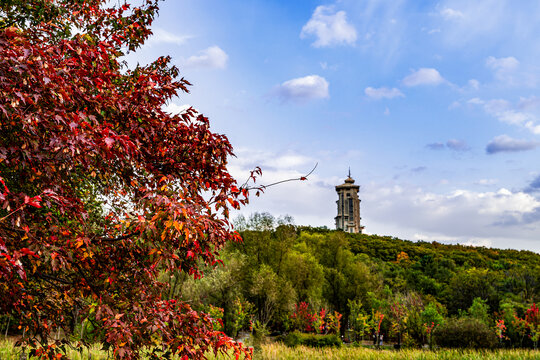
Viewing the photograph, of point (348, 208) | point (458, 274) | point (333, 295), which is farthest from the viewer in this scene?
point (348, 208)

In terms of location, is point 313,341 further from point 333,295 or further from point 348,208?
point 348,208

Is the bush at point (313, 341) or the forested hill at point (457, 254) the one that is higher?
the forested hill at point (457, 254)

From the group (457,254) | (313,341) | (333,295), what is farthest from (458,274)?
(313,341)

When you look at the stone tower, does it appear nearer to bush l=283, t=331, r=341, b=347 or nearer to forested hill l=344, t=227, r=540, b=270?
forested hill l=344, t=227, r=540, b=270

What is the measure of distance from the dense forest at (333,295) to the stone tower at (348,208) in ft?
200

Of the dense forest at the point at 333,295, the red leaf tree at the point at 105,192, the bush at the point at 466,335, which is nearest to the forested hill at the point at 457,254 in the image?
the dense forest at the point at 333,295

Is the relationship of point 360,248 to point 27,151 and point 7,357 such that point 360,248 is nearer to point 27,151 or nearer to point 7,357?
point 7,357

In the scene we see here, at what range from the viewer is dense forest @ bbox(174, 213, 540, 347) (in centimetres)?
2436

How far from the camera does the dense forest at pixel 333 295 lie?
959 inches

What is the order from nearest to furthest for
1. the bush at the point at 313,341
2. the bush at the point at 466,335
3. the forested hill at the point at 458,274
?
the bush at the point at 466,335 → the bush at the point at 313,341 → the forested hill at the point at 458,274

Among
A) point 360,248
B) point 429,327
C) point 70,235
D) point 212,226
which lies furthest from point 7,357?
point 360,248

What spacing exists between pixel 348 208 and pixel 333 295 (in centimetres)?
7101

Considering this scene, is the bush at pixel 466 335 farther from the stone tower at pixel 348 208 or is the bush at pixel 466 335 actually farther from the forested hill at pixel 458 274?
the stone tower at pixel 348 208

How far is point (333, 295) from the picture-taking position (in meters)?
30.8
